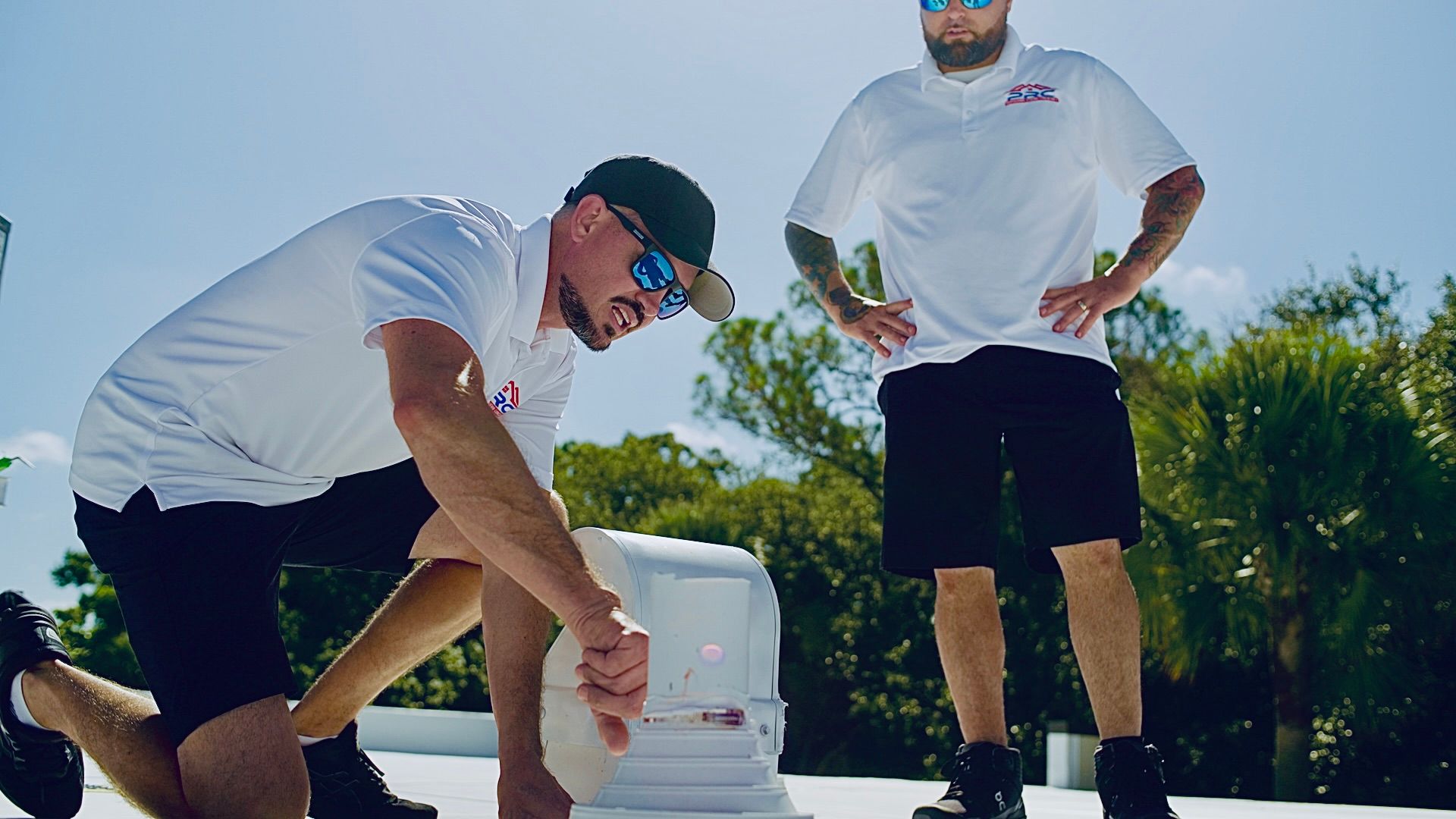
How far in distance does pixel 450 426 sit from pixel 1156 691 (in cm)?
1683

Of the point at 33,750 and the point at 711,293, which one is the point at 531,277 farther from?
the point at 33,750

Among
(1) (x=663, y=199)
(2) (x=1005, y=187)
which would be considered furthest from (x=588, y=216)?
(2) (x=1005, y=187)

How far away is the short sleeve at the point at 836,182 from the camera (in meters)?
3.37

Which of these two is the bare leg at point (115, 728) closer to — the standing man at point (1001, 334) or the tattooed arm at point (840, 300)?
the standing man at point (1001, 334)

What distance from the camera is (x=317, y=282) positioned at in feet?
7.12

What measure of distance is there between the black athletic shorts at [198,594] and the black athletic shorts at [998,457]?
1.36 metres

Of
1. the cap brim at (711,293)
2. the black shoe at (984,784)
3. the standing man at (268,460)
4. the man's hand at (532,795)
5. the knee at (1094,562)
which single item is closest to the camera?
the man's hand at (532,795)

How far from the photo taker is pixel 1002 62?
317 centimetres

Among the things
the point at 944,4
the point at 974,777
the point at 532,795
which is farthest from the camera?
the point at 944,4

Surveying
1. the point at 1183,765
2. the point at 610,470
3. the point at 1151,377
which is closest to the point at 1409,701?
the point at 1183,765

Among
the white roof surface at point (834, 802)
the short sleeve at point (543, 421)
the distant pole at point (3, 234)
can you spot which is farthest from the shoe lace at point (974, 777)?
the distant pole at point (3, 234)

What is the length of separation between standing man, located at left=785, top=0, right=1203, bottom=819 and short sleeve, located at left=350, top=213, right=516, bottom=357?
131 cm

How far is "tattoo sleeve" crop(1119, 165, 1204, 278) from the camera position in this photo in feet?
10.0

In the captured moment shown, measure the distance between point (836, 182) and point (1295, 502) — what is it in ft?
30.8
